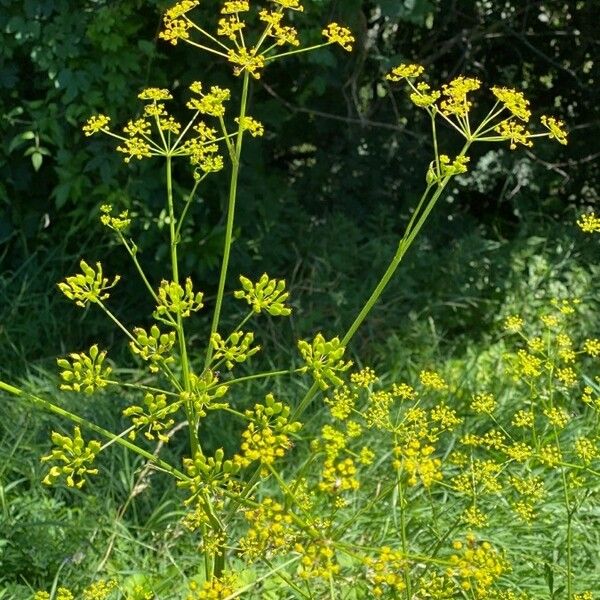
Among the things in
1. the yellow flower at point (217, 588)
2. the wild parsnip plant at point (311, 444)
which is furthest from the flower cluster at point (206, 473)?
the yellow flower at point (217, 588)

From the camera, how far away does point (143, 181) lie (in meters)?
4.43

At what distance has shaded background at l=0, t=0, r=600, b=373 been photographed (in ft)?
14.1

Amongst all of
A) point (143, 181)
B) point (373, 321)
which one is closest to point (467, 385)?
point (373, 321)

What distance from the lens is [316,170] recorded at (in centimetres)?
550

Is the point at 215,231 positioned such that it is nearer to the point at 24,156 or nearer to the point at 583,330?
the point at 24,156

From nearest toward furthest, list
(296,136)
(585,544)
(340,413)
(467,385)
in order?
(340,413)
(585,544)
(467,385)
(296,136)

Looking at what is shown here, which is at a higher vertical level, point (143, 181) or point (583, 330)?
point (143, 181)

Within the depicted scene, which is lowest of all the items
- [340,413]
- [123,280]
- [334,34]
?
[123,280]

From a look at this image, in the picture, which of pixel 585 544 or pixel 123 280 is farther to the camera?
pixel 123 280

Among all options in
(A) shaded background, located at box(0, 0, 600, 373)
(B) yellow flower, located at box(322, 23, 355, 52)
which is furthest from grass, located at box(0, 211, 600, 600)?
(B) yellow flower, located at box(322, 23, 355, 52)

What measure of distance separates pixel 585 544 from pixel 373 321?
1726mm

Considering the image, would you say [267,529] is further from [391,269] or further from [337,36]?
[337,36]

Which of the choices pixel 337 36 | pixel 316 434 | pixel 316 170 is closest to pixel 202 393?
pixel 337 36

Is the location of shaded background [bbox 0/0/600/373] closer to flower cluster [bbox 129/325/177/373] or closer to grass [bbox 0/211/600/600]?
grass [bbox 0/211/600/600]
